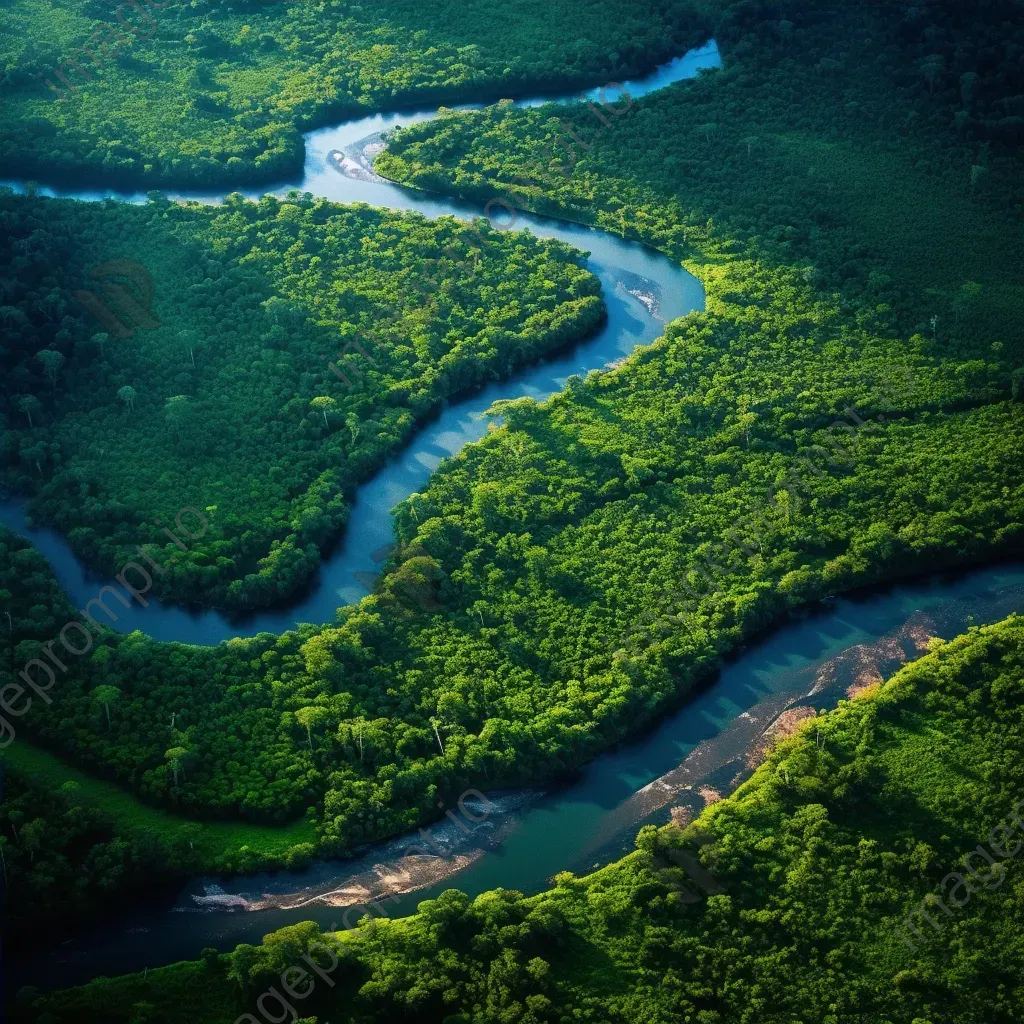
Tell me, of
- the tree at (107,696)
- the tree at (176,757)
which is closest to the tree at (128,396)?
the tree at (107,696)

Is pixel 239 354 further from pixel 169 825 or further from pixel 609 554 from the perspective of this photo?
pixel 169 825

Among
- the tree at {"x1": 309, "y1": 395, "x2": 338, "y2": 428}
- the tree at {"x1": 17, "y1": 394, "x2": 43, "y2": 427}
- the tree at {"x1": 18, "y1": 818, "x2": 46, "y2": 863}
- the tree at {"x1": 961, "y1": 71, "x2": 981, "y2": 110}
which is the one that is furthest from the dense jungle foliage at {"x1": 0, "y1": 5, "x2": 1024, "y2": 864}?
the tree at {"x1": 17, "y1": 394, "x2": 43, "y2": 427}

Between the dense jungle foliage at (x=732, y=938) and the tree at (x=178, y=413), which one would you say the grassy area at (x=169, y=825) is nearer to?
the dense jungle foliage at (x=732, y=938)

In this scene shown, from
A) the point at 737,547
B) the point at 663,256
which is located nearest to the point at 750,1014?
the point at 737,547

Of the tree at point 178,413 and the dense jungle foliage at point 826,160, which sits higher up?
the dense jungle foliage at point 826,160

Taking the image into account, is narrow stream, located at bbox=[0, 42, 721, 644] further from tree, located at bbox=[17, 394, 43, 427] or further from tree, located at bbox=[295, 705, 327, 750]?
tree, located at bbox=[295, 705, 327, 750]

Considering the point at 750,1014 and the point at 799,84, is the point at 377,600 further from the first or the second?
the point at 799,84
